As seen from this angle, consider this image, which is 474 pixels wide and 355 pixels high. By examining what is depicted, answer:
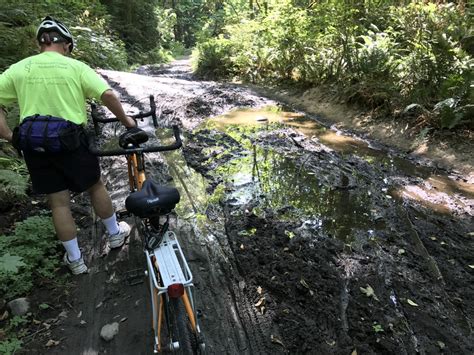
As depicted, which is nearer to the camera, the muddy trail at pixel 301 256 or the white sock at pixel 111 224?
the muddy trail at pixel 301 256

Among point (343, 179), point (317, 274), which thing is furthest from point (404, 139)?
point (317, 274)

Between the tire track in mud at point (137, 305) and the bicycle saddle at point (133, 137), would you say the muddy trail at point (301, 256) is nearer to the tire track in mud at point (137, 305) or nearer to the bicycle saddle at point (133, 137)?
the tire track in mud at point (137, 305)

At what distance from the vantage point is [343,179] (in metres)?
6.22

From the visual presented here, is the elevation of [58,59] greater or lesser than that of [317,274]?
greater

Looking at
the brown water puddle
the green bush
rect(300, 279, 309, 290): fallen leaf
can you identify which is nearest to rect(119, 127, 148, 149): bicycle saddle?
rect(300, 279, 309, 290): fallen leaf

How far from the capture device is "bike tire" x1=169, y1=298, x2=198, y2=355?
7.40 feet

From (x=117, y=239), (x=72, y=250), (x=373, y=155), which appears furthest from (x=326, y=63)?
(x=72, y=250)

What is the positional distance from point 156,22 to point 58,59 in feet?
97.2

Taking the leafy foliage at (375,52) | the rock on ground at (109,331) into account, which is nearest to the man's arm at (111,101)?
the rock on ground at (109,331)

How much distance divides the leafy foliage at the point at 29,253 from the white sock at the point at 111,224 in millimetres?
609

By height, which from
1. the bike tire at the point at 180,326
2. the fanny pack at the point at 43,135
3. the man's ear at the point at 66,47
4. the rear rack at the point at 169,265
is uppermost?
the man's ear at the point at 66,47

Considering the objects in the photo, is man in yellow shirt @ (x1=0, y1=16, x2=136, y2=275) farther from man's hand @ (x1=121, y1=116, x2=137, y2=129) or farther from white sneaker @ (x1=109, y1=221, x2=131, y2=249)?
white sneaker @ (x1=109, y1=221, x2=131, y2=249)

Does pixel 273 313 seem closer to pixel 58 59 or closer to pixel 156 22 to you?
pixel 58 59

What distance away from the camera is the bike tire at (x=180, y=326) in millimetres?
2256
